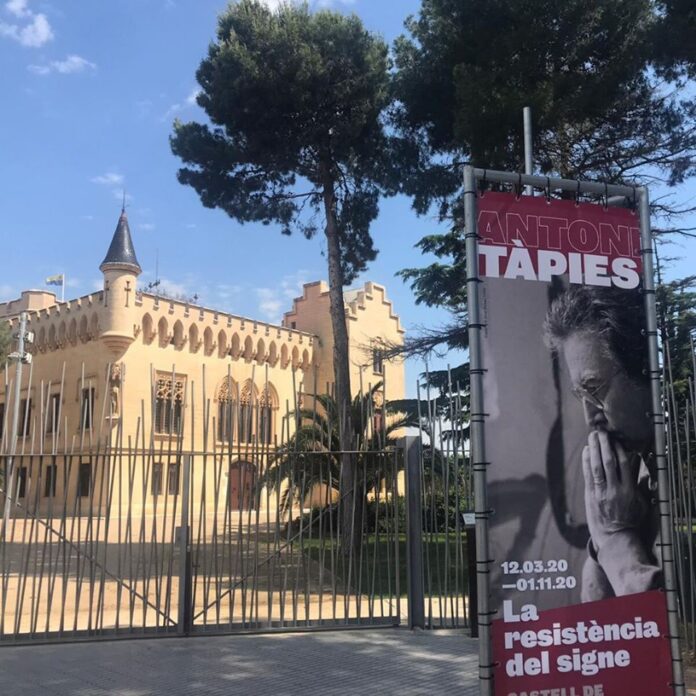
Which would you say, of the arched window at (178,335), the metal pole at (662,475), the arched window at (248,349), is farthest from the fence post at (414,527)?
the arched window at (248,349)

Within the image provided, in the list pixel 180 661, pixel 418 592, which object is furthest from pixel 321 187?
pixel 180 661

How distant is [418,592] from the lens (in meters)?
7.54

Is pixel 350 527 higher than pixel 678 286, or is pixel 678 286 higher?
pixel 678 286

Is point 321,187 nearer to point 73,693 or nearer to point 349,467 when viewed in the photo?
point 349,467

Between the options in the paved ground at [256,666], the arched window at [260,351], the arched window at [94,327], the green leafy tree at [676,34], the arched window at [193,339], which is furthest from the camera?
the arched window at [260,351]

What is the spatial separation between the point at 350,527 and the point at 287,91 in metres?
11.9

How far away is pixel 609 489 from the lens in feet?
11.1

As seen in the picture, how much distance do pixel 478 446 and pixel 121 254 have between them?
26.8 m

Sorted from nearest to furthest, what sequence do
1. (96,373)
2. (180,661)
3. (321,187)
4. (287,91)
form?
(180,661), (287,91), (321,187), (96,373)

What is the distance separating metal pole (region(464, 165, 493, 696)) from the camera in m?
3.14

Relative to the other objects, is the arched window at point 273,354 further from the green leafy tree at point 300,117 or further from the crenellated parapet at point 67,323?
the green leafy tree at point 300,117

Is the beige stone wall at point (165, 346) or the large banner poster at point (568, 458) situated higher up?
the beige stone wall at point (165, 346)

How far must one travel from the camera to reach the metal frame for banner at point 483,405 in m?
3.18

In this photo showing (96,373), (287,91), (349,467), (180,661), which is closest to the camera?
(180,661)
